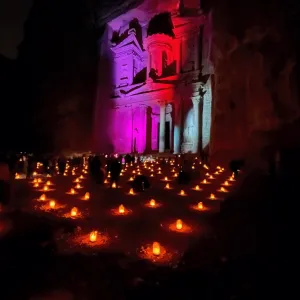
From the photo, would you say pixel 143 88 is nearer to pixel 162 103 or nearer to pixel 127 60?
pixel 162 103

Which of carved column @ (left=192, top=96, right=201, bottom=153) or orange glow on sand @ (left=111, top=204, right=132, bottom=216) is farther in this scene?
carved column @ (left=192, top=96, right=201, bottom=153)

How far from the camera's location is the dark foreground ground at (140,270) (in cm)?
336

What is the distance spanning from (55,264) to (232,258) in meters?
3.04

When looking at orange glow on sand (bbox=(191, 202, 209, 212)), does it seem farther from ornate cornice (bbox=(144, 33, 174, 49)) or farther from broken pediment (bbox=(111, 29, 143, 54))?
broken pediment (bbox=(111, 29, 143, 54))

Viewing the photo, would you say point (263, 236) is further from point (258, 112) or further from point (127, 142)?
point (127, 142)

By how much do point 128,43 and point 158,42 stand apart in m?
6.04

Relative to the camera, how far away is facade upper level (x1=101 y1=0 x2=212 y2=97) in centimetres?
3356

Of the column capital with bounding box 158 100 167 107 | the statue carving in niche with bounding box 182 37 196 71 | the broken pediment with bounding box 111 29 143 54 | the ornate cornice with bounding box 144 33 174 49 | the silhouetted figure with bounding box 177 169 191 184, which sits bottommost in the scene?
the silhouetted figure with bounding box 177 169 191 184

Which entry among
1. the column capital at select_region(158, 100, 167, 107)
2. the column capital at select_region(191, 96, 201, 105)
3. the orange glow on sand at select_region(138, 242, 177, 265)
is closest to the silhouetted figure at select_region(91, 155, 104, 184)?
the orange glow on sand at select_region(138, 242, 177, 265)

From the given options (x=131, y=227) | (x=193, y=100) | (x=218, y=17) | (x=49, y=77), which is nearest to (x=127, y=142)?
(x=193, y=100)

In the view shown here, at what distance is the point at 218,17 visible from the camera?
21562mm

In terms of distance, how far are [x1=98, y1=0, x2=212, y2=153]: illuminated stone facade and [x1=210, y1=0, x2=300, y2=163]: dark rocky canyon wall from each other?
842 centimetres

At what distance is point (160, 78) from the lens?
3412 centimetres

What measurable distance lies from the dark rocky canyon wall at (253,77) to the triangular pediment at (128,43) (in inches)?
707
